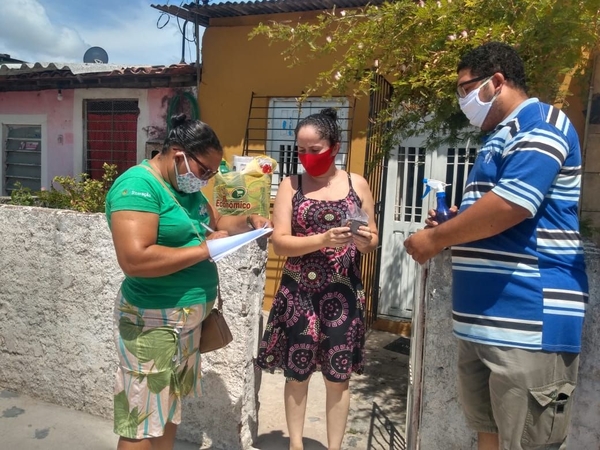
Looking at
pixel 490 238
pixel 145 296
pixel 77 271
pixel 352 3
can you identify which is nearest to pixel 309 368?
pixel 145 296

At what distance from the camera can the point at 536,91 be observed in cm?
295

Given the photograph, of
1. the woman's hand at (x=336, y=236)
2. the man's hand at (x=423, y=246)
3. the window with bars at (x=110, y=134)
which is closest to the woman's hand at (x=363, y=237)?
the woman's hand at (x=336, y=236)

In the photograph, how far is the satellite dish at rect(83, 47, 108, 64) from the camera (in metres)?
10.1

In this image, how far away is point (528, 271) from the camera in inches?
68.2

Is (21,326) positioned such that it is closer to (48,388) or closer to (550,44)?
(48,388)

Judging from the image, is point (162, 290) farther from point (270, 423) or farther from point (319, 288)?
point (270, 423)

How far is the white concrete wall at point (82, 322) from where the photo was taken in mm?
2846

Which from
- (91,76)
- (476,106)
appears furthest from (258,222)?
(91,76)

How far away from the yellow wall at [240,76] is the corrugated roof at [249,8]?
10cm

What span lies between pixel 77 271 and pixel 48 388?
90 cm

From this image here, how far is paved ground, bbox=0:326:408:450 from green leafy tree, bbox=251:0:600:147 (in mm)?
1947

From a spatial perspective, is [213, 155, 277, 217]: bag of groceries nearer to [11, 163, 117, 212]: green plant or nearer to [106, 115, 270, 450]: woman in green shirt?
[106, 115, 270, 450]: woman in green shirt

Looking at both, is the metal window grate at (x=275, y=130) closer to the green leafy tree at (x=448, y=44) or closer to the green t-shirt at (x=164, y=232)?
the green leafy tree at (x=448, y=44)

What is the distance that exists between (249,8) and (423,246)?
15.6 ft
